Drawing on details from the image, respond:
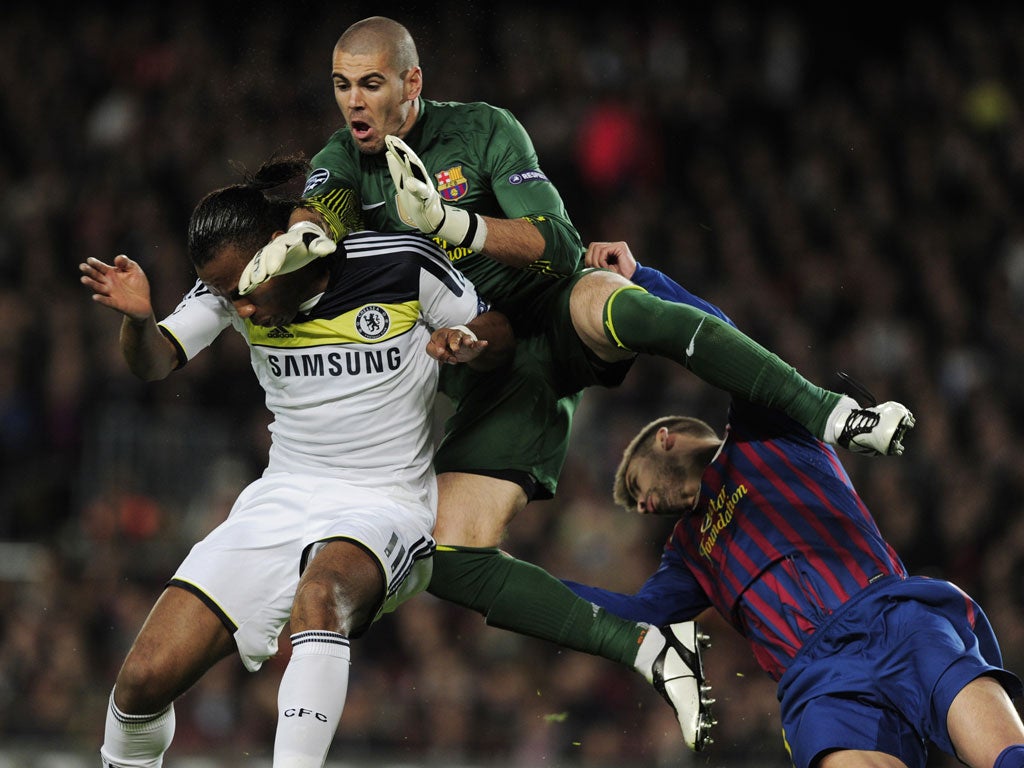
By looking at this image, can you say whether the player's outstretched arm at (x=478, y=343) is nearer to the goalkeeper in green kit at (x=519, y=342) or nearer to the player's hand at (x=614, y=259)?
the goalkeeper in green kit at (x=519, y=342)

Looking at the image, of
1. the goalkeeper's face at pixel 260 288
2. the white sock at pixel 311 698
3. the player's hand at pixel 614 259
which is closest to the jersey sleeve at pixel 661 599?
the player's hand at pixel 614 259

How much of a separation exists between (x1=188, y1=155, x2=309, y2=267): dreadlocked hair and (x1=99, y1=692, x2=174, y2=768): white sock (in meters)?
1.32

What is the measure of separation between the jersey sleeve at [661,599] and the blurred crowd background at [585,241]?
65 centimetres

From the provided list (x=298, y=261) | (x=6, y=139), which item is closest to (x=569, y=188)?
(x=6, y=139)

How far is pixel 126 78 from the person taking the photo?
39.8 ft

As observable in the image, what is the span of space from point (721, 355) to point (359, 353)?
1109 millimetres

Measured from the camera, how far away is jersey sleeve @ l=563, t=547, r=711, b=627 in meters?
4.77

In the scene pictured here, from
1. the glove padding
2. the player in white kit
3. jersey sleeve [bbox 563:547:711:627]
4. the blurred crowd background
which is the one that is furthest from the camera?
the blurred crowd background

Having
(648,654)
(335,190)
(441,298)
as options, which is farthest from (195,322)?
(648,654)

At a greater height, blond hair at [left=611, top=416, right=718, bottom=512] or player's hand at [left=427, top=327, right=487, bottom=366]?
player's hand at [left=427, top=327, right=487, bottom=366]

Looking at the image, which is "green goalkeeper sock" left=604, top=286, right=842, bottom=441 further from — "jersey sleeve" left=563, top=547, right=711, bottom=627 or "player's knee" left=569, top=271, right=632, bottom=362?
"jersey sleeve" left=563, top=547, right=711, bottom=627

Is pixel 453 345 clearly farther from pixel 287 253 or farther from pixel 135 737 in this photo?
pixel 135 737

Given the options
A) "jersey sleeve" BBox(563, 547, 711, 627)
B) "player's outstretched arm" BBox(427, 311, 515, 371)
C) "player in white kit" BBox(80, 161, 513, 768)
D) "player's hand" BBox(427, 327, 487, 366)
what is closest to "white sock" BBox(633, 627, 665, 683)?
"jersey sleeve" BBox(563, 547, 711, 627)

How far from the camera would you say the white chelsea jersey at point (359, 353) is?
4.28 m
